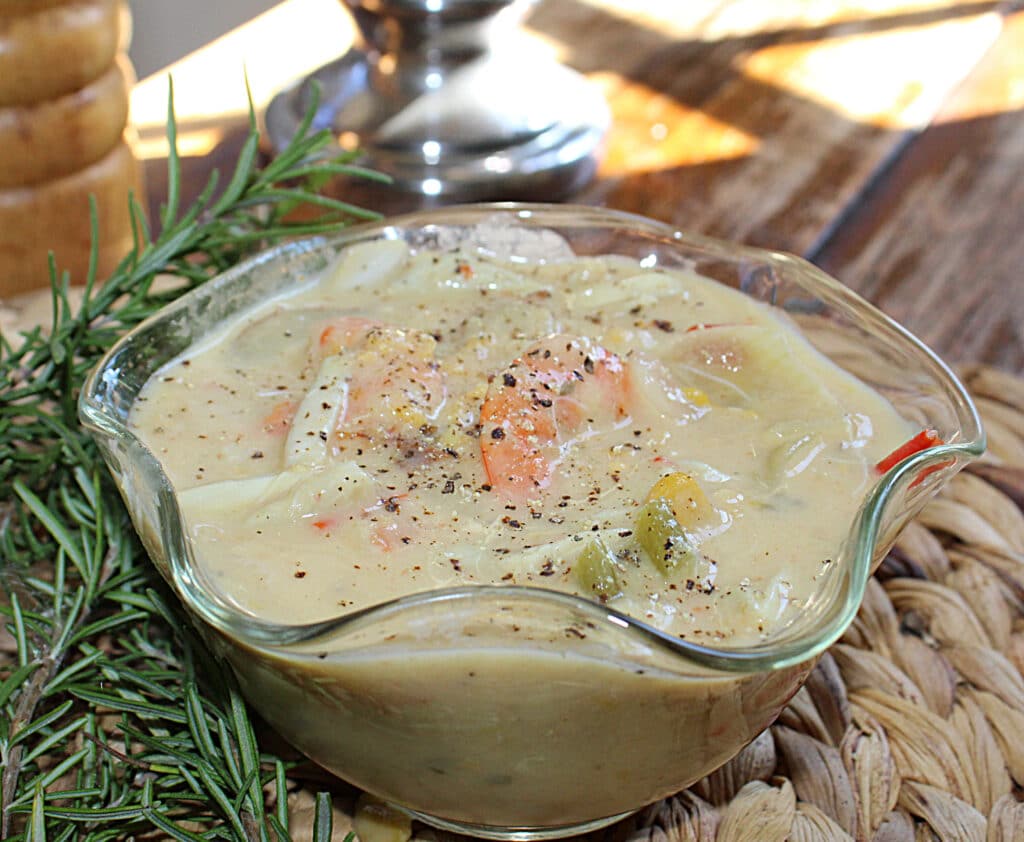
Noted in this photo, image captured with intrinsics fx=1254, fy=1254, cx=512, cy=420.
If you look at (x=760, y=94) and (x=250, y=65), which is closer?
(x=760, y=94)

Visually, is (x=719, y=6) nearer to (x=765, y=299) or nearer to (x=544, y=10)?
(x=544, y=10)

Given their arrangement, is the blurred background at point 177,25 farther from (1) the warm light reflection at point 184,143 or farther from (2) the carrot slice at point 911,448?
(2) the carrot slice at point 911,448

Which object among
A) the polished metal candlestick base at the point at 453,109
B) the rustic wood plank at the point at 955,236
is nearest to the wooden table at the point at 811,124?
the rustic wood plank at the point at 955,236

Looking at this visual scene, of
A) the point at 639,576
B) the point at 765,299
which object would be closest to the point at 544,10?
the point at 765,299

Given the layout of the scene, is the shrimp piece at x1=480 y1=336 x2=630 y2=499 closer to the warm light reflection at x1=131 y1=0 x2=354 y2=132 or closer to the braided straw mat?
the braided straw mat

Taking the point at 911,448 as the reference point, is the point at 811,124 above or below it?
below

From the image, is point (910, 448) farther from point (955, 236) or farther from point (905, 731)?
point (955, 236)

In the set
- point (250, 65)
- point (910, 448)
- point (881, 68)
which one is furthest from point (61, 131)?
point (881, 68)
